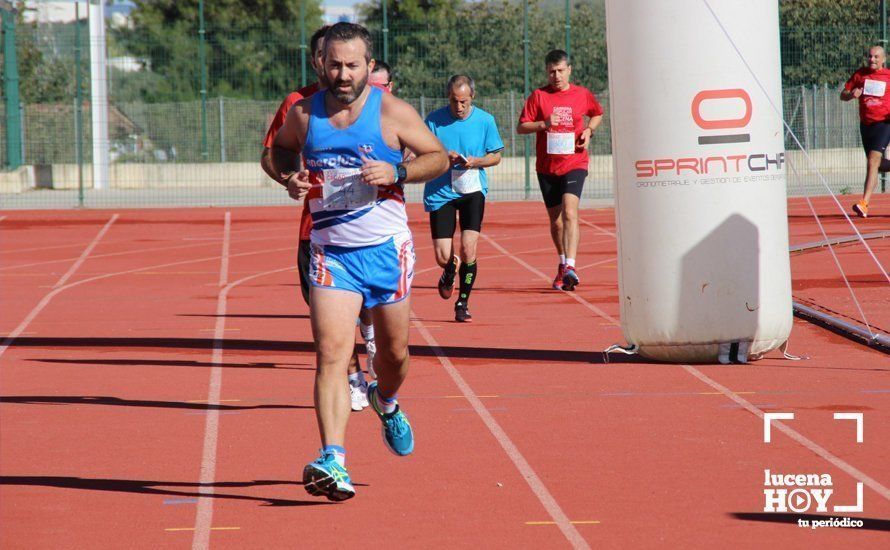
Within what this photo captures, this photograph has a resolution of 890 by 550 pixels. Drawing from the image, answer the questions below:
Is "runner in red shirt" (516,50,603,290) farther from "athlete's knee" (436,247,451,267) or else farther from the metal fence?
the metal fence

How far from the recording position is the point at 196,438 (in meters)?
7.18

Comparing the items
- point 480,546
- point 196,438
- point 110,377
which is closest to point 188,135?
point 110,377

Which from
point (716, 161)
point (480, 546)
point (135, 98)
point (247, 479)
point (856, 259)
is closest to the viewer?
point (480, 546)

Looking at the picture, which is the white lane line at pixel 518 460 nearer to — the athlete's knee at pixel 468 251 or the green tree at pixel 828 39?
the athlete's knee at pixel 468 251

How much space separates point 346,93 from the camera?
5.89m

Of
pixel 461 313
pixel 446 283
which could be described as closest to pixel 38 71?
pixel 446 283

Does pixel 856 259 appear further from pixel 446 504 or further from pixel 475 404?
pixel 446 504

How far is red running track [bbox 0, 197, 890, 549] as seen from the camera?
214 inches

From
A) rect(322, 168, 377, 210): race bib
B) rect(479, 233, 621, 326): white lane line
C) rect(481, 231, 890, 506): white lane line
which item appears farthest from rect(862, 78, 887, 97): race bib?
rect(322, 168, 377, 210): race bib

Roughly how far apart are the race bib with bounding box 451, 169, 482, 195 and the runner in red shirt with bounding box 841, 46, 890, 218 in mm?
8901

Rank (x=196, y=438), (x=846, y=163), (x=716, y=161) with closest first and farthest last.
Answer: (x=196, y=438) → (x=716, y=161) → (x=846, y=163)

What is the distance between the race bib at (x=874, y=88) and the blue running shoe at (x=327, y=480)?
15136 millimetres

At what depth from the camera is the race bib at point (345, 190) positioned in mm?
5910

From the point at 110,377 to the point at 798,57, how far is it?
21997mm
